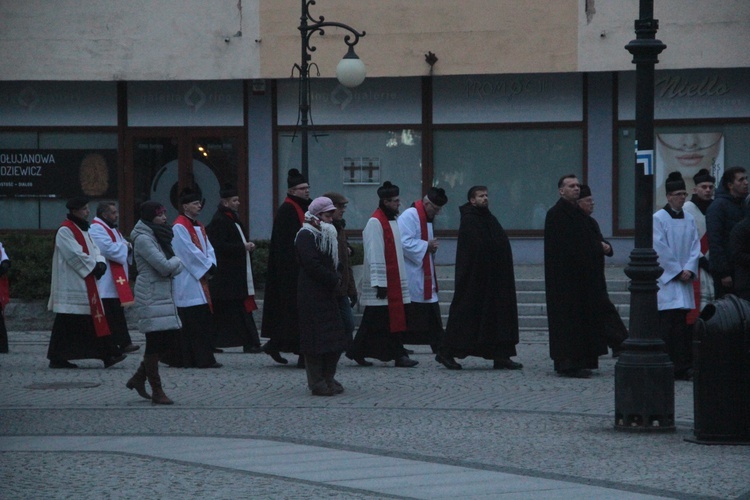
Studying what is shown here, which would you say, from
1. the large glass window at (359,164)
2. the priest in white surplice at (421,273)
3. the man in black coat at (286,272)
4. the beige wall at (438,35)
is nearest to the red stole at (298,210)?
the man in black coat at (286,272)

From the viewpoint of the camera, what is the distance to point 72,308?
15406mm

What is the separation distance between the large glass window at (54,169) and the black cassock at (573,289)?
527 inches

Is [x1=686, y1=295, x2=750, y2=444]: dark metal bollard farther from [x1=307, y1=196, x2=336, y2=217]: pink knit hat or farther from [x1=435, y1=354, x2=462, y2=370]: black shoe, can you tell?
[x1=435, y1=354, x2=462, y2=370]: black shoe

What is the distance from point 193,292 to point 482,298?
10.4ft

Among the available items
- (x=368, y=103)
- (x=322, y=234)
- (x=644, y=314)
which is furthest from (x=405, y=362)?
(x=368, y=103)

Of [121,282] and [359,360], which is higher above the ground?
[121,282]

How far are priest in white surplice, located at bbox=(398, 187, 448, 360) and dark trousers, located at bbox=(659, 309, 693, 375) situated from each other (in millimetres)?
2784

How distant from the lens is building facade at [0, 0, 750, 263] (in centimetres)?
2381

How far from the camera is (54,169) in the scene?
85.3 ft

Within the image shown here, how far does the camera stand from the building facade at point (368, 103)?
23.8 meters

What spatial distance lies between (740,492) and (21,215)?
2055cm

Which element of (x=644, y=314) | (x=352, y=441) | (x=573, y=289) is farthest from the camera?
(x=573, y=289)

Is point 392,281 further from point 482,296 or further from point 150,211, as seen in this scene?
point 150,211

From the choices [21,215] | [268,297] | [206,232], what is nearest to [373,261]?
[268,297]
